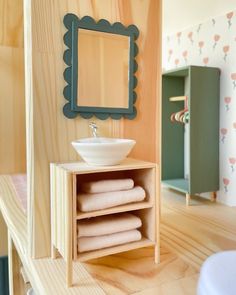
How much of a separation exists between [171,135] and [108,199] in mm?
2180

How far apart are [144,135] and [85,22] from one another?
417 mm

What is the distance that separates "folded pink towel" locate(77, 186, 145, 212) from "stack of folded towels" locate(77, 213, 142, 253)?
0.07 meters

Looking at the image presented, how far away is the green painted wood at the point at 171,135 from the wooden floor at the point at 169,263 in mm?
1297

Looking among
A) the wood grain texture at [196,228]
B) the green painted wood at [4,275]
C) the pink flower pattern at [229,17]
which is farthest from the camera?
the pink flower pattern at [229,17]

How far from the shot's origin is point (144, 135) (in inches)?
40.4

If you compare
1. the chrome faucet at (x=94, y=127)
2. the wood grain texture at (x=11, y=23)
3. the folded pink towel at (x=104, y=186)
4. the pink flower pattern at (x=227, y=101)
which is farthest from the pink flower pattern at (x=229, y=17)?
the folded pink towel at (x=104, y=186)

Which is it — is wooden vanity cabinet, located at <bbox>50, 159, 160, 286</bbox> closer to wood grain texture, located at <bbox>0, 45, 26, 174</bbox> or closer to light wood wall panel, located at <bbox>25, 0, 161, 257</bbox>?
light wood wall panel, located at <bbox>25, 0, 161, 257</bbox>

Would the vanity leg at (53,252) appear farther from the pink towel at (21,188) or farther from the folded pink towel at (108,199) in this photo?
the pink towel at (21,188)

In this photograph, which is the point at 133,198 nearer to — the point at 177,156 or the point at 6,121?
the point at 6,121

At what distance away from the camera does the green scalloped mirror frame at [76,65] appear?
2.89ft

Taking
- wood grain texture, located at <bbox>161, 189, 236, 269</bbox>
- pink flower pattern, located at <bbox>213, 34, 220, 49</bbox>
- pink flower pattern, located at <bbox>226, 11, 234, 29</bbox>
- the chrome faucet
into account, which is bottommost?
wood grain texture, located at <bbox>161, 189, 236, 269</bbox>

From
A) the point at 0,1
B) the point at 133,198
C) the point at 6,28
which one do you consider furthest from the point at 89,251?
the point at 0,1

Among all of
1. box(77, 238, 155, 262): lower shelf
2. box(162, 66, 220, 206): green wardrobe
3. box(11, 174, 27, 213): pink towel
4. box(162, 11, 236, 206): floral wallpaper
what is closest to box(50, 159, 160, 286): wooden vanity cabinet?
box(77, 238, 155, 262): lower shelf

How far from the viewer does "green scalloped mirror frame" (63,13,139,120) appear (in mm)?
882
